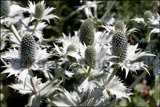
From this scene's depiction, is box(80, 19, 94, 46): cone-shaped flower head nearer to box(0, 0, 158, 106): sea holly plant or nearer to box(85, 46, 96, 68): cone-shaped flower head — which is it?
box(0, 0, 158, 106): sea holly plant

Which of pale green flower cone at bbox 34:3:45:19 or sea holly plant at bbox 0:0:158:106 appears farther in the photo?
pale green flower cone at bbox 34:3:45:19

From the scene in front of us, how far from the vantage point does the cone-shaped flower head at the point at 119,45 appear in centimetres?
178

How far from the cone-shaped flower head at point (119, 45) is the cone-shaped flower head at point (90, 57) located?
12cm

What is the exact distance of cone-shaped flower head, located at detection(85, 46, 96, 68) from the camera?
1.75 meters

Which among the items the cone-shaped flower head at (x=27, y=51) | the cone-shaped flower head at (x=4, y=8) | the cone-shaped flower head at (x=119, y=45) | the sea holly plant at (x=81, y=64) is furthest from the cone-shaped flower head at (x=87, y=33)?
the cone-shaped flower head at (x=4, y=8)

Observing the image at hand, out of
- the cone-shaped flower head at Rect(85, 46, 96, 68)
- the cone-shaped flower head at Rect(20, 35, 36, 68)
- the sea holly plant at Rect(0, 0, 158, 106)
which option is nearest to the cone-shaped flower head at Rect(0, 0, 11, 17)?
the sea holly plant at Rect(0, 0, 158, 106)

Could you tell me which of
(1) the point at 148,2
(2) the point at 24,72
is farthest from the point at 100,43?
(1) the point at 148,2

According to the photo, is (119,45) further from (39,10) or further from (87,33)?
(39,10)

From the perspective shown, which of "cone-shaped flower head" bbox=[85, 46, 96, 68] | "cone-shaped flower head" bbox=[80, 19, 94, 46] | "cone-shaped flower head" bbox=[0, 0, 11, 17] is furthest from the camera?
"cone-shaped flower head" bbox=[0, 0, 11, 17]

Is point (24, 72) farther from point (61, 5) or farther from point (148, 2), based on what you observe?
point (148, 2)

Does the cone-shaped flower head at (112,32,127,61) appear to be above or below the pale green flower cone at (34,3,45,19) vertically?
below

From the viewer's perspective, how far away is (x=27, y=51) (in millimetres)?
1790

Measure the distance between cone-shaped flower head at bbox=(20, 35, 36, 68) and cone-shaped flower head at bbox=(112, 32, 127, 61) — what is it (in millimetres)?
379

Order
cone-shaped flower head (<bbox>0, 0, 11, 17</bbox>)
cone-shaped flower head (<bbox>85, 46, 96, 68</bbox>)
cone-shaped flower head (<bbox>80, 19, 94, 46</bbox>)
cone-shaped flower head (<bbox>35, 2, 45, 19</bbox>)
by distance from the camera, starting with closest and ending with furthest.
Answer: cone-shaped flower head (<bbox>85, 46, 96, 68</bbox>) < cone-shaped flower head (<bbox>80, 19, 94, 46</bbox>) < cone-shaped flower head (<bbox>35, 2, 45, 19</bbox>) < cone-shaped flower head (<bbox>0, 0, 11, 17</bbox>)
